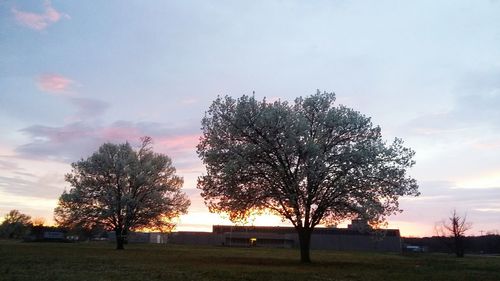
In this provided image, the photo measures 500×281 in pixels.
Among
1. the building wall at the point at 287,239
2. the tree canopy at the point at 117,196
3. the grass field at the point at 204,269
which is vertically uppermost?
the tree canopy at the point at 117,196

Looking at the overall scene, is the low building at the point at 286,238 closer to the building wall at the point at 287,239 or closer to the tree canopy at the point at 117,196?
the building wall at the point at 287,239

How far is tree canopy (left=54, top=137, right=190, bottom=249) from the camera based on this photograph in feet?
236

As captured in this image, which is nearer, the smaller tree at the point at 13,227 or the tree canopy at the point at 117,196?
the tree canopy at the point at 117,196

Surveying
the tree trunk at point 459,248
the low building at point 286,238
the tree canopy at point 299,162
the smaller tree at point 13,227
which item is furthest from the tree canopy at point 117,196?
the smaller tree at point 13,227

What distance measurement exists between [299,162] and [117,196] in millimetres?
41172

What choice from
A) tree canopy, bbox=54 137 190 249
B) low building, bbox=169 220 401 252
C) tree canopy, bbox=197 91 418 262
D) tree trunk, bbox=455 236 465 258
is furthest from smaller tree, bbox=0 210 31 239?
tree canopy, bbox=197 91 418 262

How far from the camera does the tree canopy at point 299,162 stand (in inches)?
1549

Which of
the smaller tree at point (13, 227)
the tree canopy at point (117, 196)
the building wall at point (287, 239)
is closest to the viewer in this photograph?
the tree canopy at point (117, 196)

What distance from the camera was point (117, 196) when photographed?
7244 centimetres

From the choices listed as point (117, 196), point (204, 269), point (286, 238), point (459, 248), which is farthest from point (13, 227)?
point (204, 269)

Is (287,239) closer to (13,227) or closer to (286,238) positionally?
(286,238)

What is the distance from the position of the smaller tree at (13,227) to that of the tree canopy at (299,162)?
160 metres

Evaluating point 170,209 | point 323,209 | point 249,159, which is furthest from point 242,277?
A: point 170,209

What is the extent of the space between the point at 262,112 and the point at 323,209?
1053cm
